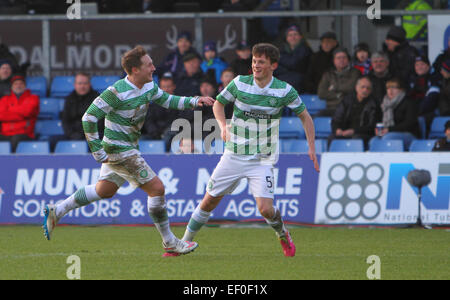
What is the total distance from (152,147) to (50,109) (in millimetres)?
2933

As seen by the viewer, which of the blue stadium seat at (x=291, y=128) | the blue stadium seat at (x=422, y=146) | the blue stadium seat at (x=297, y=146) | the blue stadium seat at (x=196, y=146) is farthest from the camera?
the blue stadium seat at (x=291, y=128)

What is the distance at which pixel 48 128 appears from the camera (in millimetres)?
16656

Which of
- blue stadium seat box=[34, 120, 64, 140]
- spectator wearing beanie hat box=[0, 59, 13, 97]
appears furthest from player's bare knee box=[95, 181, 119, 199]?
spectator wearing beanie hat box=[0, 59, 13, 97]

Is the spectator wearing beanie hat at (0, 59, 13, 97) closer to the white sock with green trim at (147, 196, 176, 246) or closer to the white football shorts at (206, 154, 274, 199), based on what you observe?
the white sock with green trim at (147, 196, 176, 246)

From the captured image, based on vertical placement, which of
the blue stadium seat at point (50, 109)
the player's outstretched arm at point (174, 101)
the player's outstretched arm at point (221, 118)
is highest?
the player's outstretched arm at point (174, 101)

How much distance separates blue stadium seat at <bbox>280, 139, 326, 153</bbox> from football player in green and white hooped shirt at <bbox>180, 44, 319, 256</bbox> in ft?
16.2

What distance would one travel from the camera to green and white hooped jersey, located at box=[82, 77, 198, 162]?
9.41 meters

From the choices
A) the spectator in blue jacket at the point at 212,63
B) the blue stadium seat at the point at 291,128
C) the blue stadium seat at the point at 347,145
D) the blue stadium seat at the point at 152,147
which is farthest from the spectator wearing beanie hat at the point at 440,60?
the blue stadium seat at the point at 152,147

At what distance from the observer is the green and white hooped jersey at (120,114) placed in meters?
9.41

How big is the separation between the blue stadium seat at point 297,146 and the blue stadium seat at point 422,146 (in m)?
1.42

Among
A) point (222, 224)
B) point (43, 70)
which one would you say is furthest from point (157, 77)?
point (222, 224)

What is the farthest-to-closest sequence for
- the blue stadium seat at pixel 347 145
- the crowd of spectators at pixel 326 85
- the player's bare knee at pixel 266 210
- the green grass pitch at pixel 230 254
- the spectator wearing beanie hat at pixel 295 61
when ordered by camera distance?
the spectator wearing beanie hat at pixel 295 61
the crowd of spectators at pixel 326 85
the blue stadium seat at pixel 347 145
the player's bare knee at pixel 266 210
the green grass pitch at pixel 230 254

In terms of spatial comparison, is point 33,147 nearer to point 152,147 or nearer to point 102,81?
point 152,147

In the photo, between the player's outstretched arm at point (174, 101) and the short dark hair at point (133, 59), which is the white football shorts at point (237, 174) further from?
the short dark hair at point (133, 59)
